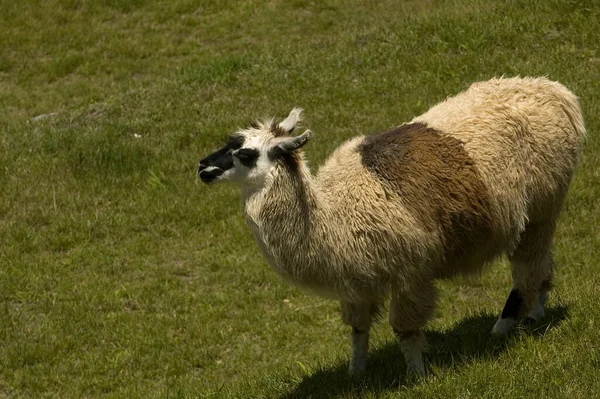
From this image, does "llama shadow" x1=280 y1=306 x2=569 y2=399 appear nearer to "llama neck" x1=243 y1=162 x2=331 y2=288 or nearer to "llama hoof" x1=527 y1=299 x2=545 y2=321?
"llama hoof" x1=527 y1=299 x2=545 y2=321

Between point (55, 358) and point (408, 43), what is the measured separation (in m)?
8.28

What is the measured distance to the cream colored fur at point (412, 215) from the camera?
714 cm

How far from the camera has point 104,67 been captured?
1836cm

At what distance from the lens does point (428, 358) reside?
7691 mm

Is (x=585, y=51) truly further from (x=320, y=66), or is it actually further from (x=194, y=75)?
(x=194, y=75)

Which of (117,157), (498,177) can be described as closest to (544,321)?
(498,177)

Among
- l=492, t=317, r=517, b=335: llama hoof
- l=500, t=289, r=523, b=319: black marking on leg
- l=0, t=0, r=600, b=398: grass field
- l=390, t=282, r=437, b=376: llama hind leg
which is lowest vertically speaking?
l=0, t=0, r=600, b=398: grass field

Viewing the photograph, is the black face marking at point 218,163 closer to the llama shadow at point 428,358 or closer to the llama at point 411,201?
the llama at point 411,201

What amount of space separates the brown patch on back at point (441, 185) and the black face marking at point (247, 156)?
3.05ft

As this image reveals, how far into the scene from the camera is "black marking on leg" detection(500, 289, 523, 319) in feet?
26.3

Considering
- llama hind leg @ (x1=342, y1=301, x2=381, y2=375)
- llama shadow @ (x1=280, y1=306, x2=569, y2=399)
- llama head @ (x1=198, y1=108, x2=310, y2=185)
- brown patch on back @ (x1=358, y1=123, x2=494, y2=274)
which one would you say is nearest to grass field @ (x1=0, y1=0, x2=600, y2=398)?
llama shadow @ (x1=280, y1=306, x2=569, y2=399)

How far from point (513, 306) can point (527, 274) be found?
288 mm

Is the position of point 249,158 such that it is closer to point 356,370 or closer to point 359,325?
point 359,325

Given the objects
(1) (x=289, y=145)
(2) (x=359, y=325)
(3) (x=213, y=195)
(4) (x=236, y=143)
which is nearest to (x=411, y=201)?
(1) (x=289, y=145)
